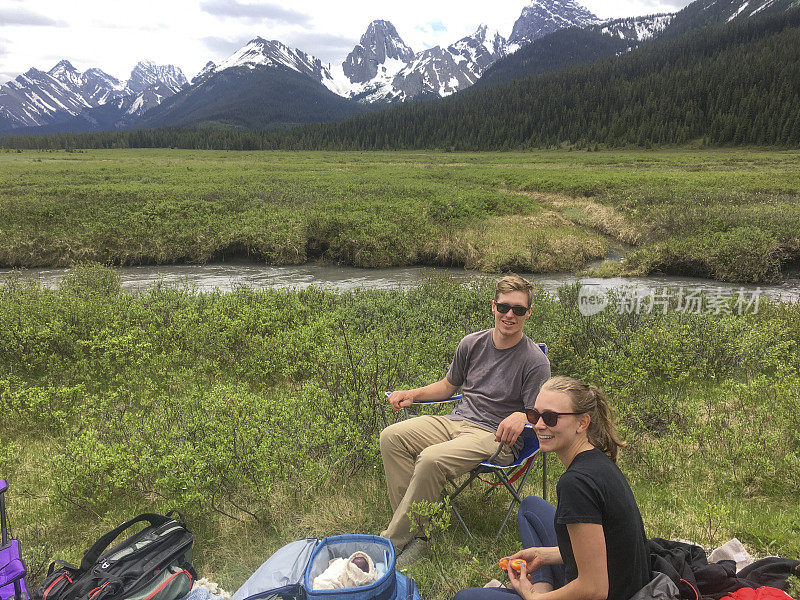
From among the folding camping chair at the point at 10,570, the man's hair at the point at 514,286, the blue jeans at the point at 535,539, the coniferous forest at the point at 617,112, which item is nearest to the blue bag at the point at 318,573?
the blue jeans at the point at 535,539

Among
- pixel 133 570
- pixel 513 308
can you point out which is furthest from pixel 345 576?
pixel 513 308

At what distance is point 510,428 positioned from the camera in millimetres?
4090

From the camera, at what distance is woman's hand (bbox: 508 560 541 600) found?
9.77 feet

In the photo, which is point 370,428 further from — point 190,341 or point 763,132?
point 763,132

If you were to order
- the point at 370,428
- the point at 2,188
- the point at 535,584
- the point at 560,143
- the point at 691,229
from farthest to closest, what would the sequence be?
the point at 560,143 < the point at 2,188 < the point at 691,229 < the point at 370,428 < the point at 535,584

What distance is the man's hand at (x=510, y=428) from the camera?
4.07 meters

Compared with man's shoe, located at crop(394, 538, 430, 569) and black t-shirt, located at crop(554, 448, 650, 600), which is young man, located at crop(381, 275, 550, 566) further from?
black t-shirt, located at crop(554, 448, 650, 600)

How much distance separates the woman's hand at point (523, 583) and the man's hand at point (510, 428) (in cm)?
108

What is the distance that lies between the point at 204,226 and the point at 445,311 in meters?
16.0

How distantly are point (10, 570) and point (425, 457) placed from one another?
305cm

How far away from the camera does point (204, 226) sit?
2256 cm

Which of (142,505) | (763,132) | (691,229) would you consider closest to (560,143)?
(763,132)

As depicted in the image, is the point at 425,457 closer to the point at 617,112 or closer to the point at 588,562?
the point at 588,562

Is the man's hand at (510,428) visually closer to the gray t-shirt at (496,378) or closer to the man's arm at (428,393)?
the gray t-shirt at (496,378)
